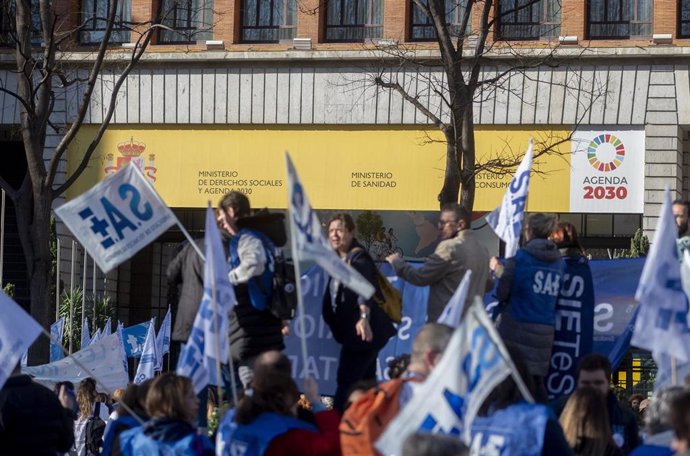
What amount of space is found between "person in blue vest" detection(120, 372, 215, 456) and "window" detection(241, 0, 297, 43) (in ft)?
66.6

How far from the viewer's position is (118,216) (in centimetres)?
1003

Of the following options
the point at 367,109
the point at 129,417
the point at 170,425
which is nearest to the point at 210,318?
the point at 129,417

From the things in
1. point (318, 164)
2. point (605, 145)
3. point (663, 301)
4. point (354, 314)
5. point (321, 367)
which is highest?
point (605, 145)

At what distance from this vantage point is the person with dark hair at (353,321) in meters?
10.8

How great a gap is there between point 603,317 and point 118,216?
480cm

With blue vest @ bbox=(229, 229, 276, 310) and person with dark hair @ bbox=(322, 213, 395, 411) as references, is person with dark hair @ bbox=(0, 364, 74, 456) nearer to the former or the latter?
blue vest @ bbox=(229, 229, 276, 310)

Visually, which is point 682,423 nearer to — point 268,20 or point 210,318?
point 210,318

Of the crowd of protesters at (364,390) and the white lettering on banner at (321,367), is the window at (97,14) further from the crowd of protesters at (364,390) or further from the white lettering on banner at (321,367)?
the crowd of protesters at (364,390)

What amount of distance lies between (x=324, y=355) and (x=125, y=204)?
103 inches

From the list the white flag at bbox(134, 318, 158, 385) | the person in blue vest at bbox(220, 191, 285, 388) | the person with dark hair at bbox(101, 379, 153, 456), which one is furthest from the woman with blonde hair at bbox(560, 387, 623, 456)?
the white flag at bbox(134, 318, 158, 385)

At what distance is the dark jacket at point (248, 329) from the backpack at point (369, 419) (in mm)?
2945

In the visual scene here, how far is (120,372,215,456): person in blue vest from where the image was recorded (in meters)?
7.95

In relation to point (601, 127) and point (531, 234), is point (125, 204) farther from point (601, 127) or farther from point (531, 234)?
point (601, 127)

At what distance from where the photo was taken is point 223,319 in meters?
9.12
